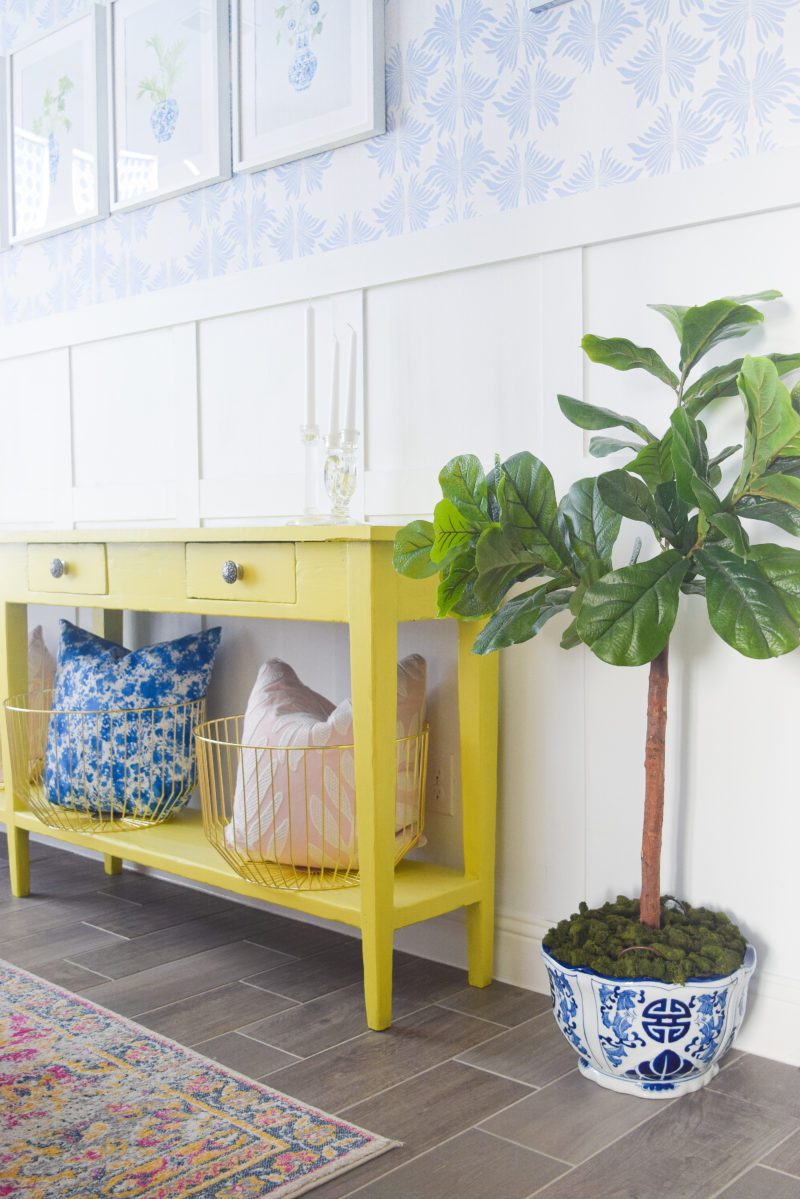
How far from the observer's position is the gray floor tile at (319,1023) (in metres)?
1.65

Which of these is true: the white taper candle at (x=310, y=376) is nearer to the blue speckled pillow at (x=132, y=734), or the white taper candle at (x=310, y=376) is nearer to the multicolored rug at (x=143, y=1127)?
the blue speckled pillow at (x=132, y=734)

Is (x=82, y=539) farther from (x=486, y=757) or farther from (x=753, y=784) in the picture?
(x=753, y=784)

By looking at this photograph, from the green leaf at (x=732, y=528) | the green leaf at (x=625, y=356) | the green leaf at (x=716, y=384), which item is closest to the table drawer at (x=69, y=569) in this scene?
the green leaf at (x=625, y=356)

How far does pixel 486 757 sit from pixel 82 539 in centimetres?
89

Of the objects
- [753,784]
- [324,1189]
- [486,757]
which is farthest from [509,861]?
[324,1189]

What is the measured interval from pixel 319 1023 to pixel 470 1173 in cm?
47

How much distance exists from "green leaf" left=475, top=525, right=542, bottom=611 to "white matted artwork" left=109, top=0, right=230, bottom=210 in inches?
52.8

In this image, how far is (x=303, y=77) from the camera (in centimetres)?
221

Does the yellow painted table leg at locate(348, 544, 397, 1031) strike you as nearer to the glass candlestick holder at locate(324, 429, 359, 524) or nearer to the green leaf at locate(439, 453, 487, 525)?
the green leaf at locate(439, 453, 487, 525)

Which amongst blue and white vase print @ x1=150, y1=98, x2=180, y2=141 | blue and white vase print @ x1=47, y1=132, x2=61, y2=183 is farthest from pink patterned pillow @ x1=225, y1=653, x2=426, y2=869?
blue and white vase print @ x1=47, y1=132, x2=61, y2=183

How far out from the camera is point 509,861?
1931 mm

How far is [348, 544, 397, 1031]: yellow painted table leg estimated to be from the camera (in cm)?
164

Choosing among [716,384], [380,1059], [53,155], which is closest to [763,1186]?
[380,1059]

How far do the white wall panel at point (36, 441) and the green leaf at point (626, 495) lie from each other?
5.84ft
